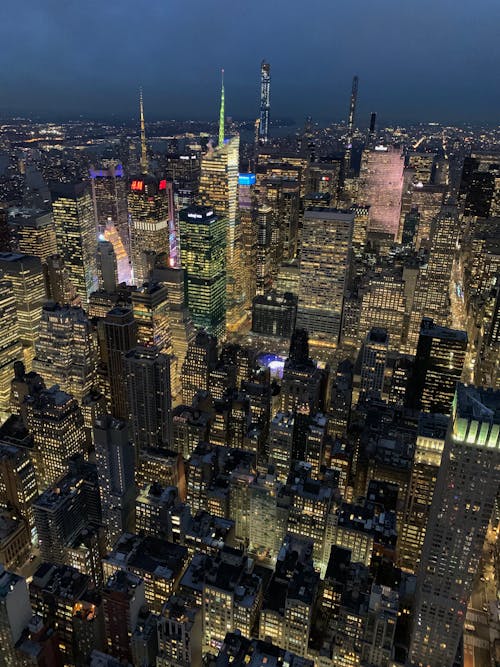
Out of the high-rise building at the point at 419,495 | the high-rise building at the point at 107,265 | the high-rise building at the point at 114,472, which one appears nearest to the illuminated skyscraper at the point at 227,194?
the high-rise building at the point at 107,265

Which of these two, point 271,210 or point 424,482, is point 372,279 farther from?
point 424,482

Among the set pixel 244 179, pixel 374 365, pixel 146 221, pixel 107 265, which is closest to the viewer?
pixel 374 365

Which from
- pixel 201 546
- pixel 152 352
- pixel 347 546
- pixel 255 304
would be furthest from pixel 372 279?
pixel 201 546

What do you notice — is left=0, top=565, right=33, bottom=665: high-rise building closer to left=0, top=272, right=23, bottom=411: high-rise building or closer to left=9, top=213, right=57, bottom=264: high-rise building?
left=0, top=272, right=23, bottom=411: high-rise building

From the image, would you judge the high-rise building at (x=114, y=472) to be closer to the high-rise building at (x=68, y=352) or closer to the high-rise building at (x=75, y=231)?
the high-rise building at (x=68, y=352)

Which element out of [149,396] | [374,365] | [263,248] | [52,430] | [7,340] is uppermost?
[263,248]

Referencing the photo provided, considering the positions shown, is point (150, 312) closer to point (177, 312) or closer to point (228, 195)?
point (177, 312)

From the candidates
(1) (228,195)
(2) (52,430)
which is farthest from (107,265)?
(2) (52,430)
